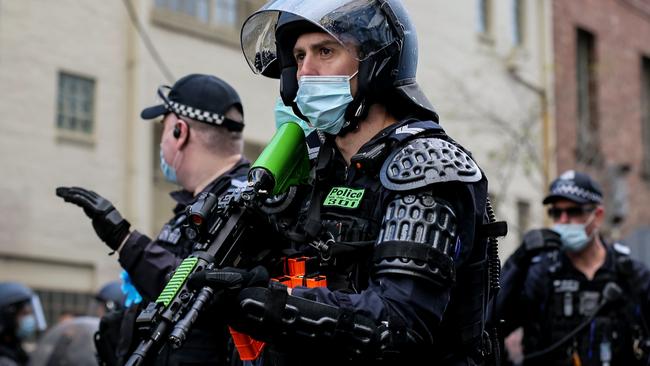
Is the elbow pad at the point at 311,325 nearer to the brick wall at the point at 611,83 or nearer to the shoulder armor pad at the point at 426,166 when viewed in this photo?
the shoulder armor pad at the point at 426,166

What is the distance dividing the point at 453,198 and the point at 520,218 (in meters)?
20.6

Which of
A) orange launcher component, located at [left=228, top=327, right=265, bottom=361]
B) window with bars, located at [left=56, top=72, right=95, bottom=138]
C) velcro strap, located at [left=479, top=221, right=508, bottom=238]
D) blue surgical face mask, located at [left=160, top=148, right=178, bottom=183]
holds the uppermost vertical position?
window with bars, located at [left=56, top=72, right=95, bottom=138]

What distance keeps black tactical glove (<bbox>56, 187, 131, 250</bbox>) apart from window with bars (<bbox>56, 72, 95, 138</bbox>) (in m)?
9.99

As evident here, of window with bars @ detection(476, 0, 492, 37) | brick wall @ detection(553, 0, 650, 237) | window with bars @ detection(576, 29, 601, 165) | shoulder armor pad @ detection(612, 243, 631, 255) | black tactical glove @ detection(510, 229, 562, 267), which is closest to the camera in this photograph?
black tactical glove @ detection(510, 229, 562, 267)

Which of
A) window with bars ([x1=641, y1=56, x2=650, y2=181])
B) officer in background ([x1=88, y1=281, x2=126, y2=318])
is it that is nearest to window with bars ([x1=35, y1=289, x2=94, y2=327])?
officer in background ([x1=88, y1=281, x2=126, y2=318])

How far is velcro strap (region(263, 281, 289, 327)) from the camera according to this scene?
324cm

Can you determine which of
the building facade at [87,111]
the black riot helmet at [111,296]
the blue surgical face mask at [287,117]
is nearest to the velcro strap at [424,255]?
the blue surgical face mask at [287,117]

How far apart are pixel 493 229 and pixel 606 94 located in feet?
76.0

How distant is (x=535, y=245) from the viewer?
7207 mm

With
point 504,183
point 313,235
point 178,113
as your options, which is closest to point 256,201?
point 313,235

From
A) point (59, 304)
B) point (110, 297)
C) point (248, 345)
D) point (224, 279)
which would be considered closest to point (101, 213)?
point (248, 345)

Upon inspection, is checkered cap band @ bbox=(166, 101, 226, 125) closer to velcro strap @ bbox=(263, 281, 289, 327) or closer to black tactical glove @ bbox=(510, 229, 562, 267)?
black tactical glove @ bbox=(510, 229, 562, 267)

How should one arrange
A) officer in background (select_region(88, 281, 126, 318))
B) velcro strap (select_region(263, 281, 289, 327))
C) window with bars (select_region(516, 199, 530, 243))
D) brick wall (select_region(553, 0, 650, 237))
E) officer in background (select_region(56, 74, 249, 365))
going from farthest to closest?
brick wall (select_region(553, 0, 650, 237)), window with bars (select_region(516, 199, 530, 243)), officer in background (select_region(88, 281, 126, 318)), officer in background (select_region(56, 74, 249, 365)), velcro strap (select_region(263, 281, 289, 327))

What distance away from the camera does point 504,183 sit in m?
19.0
